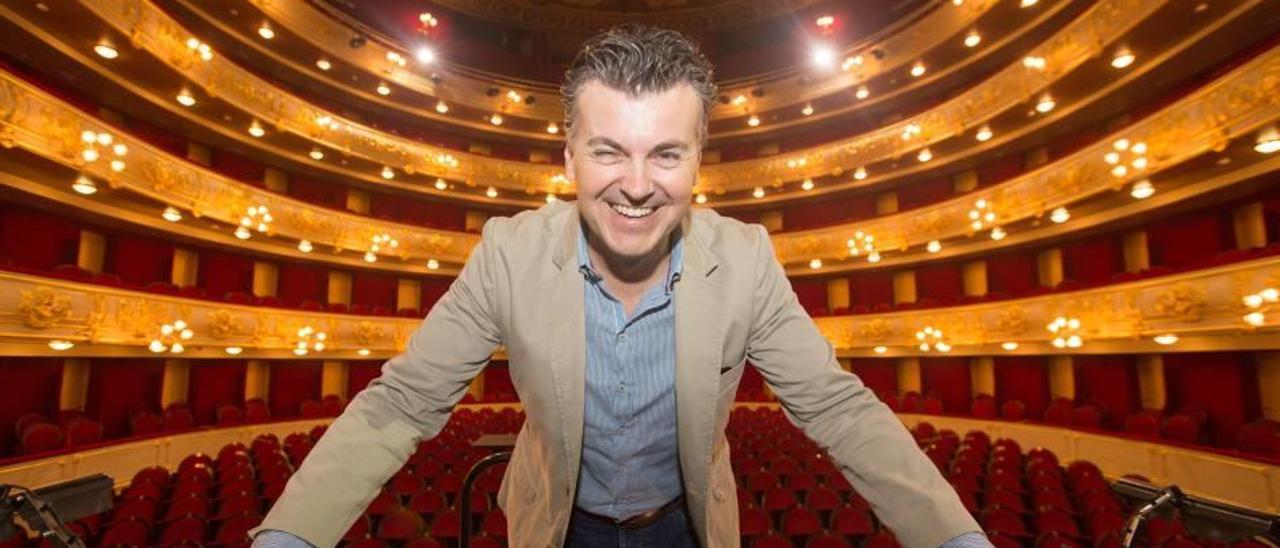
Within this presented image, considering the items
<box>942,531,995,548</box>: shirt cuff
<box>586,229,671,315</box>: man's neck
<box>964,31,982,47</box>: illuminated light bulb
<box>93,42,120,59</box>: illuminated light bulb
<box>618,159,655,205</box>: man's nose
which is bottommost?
<box>942,531,995,548</box>: shirt cuff

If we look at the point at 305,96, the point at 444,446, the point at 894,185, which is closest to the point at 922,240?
the point at 894,185

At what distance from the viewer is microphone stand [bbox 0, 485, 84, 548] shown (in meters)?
2.53

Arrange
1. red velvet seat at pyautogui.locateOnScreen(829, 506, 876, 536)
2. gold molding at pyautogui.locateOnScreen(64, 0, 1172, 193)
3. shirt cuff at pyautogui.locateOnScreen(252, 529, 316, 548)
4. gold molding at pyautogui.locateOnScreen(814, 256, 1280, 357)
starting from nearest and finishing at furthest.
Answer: shirt cuff at pyautogui.locateOnScreen(252, 529, 316, 548) → red velvet seat at pyautogui.locateOnScreen(829, 506, 876, 536) → gold molding at pyautogui.locateOnScreen(814, 256, 1280, 357) → gold molding at pyautogui.locateOnScreen(64, 0, 1172, 193)

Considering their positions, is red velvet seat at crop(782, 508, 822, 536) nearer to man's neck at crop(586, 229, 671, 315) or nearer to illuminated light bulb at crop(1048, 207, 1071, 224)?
man's neck at crop(586, 229, 671, 315)

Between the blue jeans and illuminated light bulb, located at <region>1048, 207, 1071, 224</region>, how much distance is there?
16.6 meters

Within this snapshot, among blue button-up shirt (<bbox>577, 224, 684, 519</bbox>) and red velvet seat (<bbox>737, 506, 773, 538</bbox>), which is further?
red velvet seat (<bbox>737, 506, 773, 538</bbox>)

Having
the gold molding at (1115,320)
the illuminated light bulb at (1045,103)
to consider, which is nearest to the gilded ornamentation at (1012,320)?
the gold molding at (1115,320)

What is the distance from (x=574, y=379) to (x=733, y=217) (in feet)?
45.4

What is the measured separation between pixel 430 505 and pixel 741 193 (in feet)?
60.9

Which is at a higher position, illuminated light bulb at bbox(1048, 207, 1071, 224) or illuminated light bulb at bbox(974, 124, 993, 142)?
illuminated light bulb at bbox(974, 124, 993, 142)

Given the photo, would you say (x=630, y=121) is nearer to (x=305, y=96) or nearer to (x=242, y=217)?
(x=242, y=217)

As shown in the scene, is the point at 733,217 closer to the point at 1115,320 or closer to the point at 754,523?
the point at 1115,320

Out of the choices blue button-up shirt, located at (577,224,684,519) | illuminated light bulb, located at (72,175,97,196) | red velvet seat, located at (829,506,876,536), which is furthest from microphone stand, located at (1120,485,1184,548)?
illuminated light bulb, located at (72,175,97,196)

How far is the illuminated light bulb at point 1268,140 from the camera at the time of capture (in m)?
9.87
